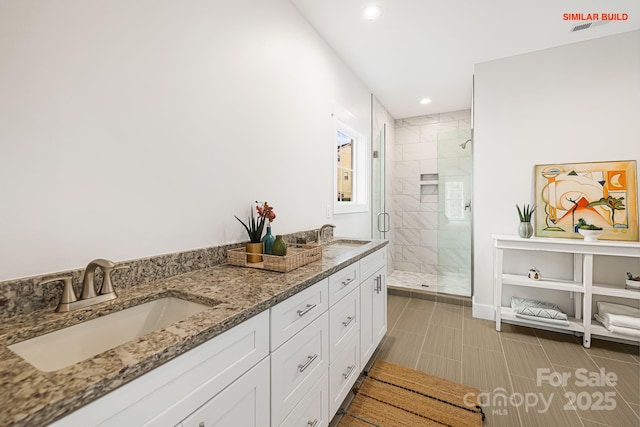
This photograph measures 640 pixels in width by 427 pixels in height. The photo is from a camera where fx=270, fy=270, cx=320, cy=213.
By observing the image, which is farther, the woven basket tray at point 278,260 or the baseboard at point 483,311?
the baseboard at point 483,311

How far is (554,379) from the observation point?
1.92 meters

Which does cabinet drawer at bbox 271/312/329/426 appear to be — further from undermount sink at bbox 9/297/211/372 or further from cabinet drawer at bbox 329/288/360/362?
undermount sink at bbox 9/297/211/372

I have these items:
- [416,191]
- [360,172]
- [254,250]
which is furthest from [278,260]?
[416,191]

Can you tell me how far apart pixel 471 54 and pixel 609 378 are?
9.82 ft

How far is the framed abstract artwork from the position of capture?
2404 mm

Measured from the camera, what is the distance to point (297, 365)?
1140mm

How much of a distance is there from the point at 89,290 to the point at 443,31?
3060 millimetres

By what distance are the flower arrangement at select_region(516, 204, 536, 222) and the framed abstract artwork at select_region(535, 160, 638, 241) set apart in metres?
0.06

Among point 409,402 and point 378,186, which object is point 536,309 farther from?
point 378,186

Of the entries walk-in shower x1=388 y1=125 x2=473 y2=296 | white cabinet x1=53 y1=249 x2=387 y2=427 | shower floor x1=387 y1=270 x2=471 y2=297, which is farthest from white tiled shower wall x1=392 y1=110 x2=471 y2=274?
white cabinet x1=53 y1=249 x2=387 y2=427

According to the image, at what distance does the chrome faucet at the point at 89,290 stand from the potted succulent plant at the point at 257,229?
0.64 metres

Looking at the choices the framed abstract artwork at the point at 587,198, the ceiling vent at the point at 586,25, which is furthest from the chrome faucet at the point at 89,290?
the ceiling vent at the point at 586,25

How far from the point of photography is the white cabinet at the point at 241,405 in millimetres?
728

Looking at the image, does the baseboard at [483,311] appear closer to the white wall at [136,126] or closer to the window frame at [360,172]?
the window frame at [360,172]
